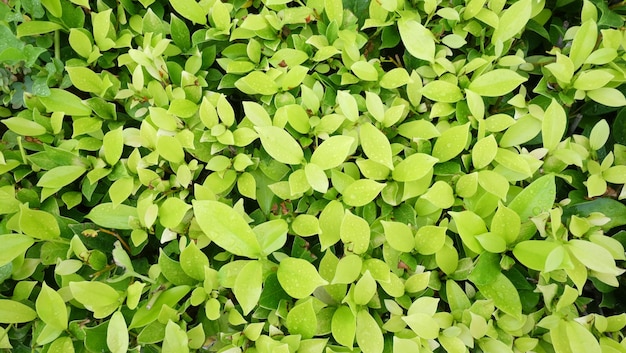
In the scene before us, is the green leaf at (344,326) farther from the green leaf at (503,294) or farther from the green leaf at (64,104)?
the green leaf at (64,104)

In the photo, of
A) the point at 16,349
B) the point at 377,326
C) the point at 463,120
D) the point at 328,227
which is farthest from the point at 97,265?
the point at 463,120

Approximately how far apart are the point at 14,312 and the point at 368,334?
79cm

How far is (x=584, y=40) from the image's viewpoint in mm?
1188

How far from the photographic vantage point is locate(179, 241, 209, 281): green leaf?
1017mm

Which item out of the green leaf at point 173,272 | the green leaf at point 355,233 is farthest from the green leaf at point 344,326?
the green leaf at point 173,272

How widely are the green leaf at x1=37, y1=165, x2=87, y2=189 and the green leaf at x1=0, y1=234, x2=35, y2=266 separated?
135mm

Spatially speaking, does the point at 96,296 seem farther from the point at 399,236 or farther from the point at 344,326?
the point at 399,236

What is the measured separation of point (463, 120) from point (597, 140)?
0.33 m

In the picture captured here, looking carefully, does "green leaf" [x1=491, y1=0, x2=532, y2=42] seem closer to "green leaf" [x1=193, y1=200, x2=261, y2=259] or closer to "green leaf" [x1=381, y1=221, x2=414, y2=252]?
"green leaf" [x1=381, y1=221, x2=414, y2=252]

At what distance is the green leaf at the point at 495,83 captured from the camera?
116 centimetres

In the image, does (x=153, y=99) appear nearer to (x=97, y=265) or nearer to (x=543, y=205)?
(x=97, y=265)

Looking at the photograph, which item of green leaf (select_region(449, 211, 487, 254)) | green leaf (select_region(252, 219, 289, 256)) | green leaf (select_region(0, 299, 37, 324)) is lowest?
green leaf (select_region(0, 299, 37, 324))

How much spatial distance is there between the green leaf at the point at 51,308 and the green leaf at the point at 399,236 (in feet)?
2.36

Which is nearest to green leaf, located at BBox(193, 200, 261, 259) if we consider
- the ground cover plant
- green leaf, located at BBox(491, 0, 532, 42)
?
the ground cover plant
